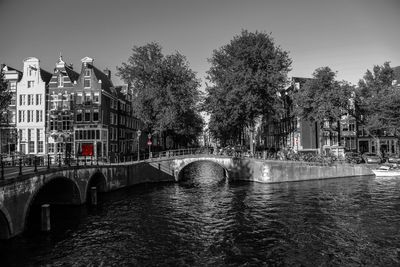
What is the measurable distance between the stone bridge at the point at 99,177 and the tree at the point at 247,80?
813 cm

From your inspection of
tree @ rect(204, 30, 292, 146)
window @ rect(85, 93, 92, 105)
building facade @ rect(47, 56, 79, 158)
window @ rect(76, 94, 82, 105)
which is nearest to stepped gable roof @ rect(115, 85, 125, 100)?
window @ rect(85, 93, 92, 105)

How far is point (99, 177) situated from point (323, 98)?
38959 millimetres

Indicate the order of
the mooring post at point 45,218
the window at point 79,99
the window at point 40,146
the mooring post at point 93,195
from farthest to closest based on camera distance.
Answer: the window at point 40,146, the window at point 79,99, the mooring post at point 93,195, the mooring post at point 45,218

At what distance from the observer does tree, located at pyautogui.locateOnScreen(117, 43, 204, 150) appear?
49.7 m

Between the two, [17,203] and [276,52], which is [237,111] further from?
[17,203]

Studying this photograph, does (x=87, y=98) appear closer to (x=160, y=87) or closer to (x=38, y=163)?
(x=160, y=87)

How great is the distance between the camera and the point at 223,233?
21375mm

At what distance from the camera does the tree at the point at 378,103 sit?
56.4 metres

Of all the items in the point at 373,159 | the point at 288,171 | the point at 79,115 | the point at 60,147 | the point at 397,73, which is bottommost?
the point at 288,171

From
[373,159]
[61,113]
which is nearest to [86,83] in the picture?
[61,113]

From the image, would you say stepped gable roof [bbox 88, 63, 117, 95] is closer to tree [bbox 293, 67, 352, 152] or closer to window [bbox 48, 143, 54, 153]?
window [bbox 48, 143, 54, 153]

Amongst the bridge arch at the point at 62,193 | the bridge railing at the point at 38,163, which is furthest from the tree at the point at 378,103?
the bridge arch at the point at 62,193

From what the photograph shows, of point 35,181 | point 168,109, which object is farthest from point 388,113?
point 35,181

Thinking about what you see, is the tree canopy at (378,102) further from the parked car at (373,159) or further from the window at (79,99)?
the window at (79,99)
